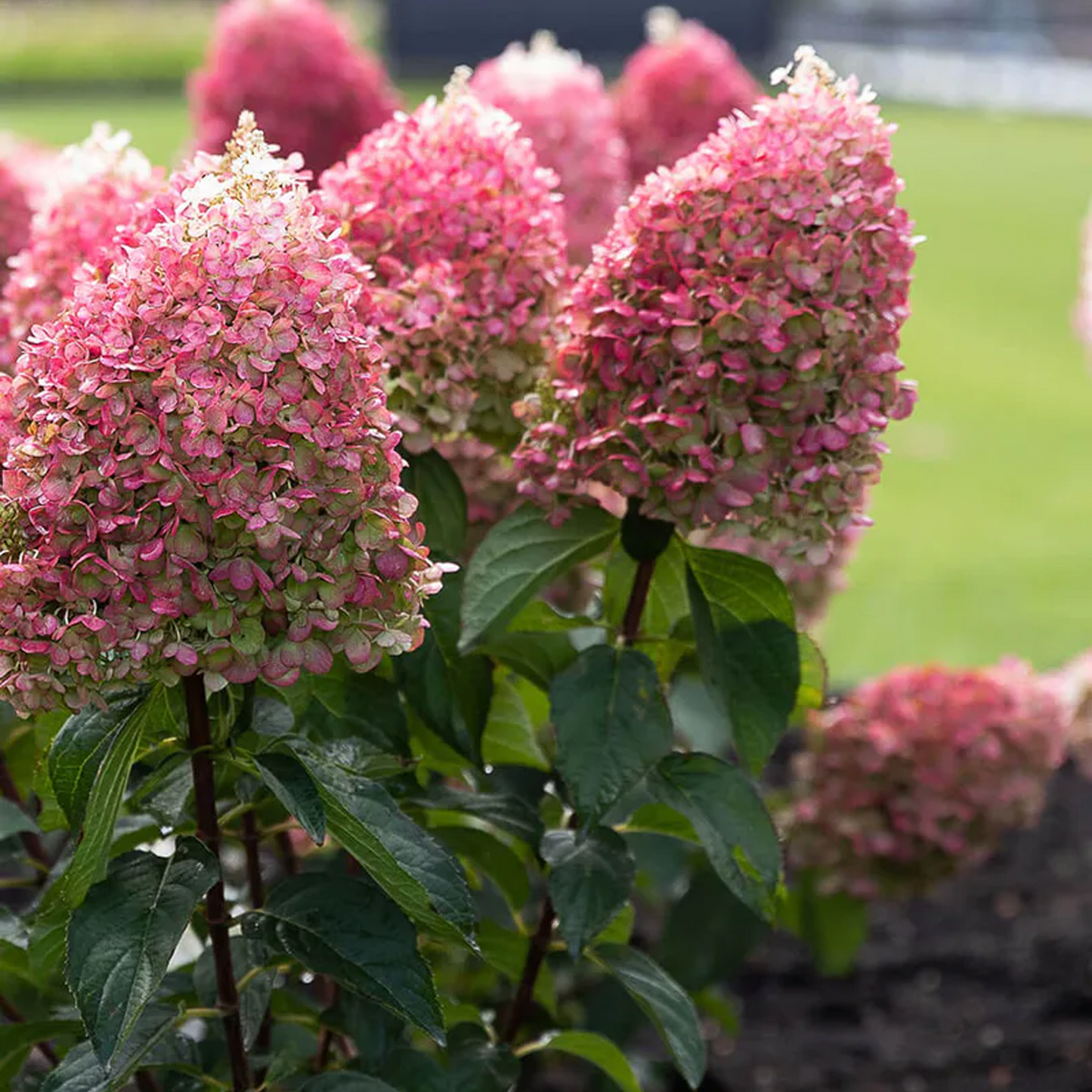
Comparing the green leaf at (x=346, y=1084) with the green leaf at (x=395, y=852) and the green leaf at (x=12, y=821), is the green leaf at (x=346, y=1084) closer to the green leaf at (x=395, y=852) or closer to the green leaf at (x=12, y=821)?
the green leaf at (x=395, y=852)

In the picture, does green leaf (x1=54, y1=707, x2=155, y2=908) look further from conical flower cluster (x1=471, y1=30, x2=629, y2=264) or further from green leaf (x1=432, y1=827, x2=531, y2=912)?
conical flower cluster (x1=471, y1=30, x2=629, y2=264)

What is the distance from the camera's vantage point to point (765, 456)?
4.10ft

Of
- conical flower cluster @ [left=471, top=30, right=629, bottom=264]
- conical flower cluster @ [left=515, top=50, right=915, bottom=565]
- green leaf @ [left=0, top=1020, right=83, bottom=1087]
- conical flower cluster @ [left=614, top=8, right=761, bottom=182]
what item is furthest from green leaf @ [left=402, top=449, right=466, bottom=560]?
conical flower cluster @ [left=614, top=8, right=761, bottom=182]

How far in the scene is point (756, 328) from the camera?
48.0 inches

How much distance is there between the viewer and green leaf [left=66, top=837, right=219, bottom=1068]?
104 cm

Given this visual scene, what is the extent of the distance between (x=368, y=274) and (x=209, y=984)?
519mm

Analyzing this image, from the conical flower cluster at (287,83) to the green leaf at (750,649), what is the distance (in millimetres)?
1499

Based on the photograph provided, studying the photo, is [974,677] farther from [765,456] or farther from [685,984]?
[765,456]

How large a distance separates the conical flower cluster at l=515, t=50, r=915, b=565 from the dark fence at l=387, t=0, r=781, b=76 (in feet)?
60.9

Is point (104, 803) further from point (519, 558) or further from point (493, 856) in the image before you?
point (493, 856)

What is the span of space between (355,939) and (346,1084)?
0.53 ft

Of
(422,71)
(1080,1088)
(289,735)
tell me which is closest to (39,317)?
(289,735)

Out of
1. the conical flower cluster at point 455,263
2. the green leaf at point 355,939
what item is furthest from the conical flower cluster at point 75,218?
the green leaf at point 355,939

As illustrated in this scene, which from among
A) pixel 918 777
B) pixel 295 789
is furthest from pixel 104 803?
pixel 918 777
